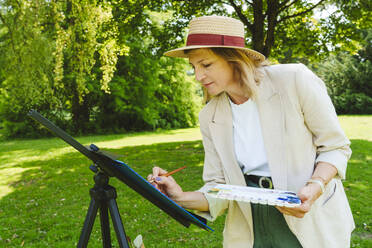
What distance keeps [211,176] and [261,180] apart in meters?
0.31

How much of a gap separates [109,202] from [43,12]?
886cm

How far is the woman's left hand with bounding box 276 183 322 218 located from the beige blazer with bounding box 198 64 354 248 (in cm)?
16

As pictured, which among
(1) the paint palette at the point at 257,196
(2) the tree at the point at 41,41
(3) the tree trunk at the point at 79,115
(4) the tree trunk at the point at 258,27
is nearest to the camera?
(1) the paint palette at the point at 257,196

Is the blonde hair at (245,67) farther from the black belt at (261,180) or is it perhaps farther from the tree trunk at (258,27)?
the tree trunk at (258,27)

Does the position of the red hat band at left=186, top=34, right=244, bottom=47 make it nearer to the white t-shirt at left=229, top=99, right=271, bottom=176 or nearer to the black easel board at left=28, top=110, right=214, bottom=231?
the white t-shirt at left=229, top=99, right=271, bottom=176

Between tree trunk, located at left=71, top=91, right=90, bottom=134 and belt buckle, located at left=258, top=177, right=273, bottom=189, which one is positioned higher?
belt buckle, located at left=258, top=177, right=273, bottom=189

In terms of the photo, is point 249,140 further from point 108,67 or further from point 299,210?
point 108,67

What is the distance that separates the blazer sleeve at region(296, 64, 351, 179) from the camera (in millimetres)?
1664

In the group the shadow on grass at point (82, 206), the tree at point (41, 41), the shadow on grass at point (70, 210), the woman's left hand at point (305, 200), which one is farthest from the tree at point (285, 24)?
the woman's left hand at point (305, 200)

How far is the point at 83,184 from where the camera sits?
7.79 meters

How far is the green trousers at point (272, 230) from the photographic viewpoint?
169 centimetres

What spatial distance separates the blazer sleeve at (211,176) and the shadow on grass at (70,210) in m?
2.80

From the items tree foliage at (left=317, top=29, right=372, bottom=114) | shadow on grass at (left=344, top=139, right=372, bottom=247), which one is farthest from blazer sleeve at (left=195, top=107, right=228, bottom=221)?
tree foliage at (left=317, top=29, right=372, bottom=114)

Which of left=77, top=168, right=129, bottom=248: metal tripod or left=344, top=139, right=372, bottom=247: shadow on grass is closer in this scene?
left=77, top=168, right=129, bottom=248: metal tripod
